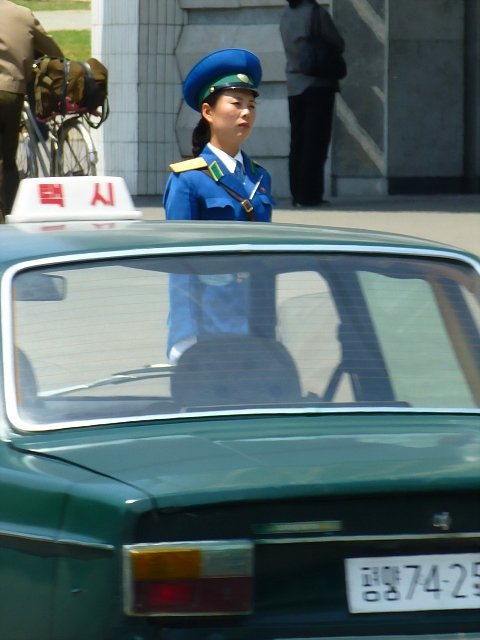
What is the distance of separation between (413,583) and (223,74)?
312 centimetres

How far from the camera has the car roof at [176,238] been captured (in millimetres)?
4113

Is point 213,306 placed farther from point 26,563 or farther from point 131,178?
point 131,178

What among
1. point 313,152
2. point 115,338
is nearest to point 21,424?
point 115,338

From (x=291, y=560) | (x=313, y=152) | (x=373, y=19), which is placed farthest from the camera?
(x=373, y=19)

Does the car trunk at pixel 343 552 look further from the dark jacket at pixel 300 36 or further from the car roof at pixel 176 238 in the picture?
the dark jacket at pixel 300 36

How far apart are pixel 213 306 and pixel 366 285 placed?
0.44 metres

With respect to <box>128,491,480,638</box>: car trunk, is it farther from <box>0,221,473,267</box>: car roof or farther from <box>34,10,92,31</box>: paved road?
<box>34,10,92,31</box>: paved road

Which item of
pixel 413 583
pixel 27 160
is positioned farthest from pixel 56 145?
pixel 413 583

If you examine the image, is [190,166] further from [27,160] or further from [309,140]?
[309,140]

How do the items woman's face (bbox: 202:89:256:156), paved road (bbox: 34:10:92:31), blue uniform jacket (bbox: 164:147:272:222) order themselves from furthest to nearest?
paved road (bbox: 34:10:92:31) < woman's face (bbox: 202:89:256:156) < blue uniform jacket (bbox: 164:147:272:222)

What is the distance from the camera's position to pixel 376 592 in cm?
334

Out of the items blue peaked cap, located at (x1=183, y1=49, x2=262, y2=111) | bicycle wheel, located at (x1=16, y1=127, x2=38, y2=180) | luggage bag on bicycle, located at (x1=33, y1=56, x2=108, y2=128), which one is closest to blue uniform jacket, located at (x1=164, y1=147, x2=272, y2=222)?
blue peaked cap, located at (x1=183, y1=49, x2=262, y2=111)

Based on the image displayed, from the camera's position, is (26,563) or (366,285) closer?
(26,563)

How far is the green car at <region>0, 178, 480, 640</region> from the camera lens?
3215 mm
